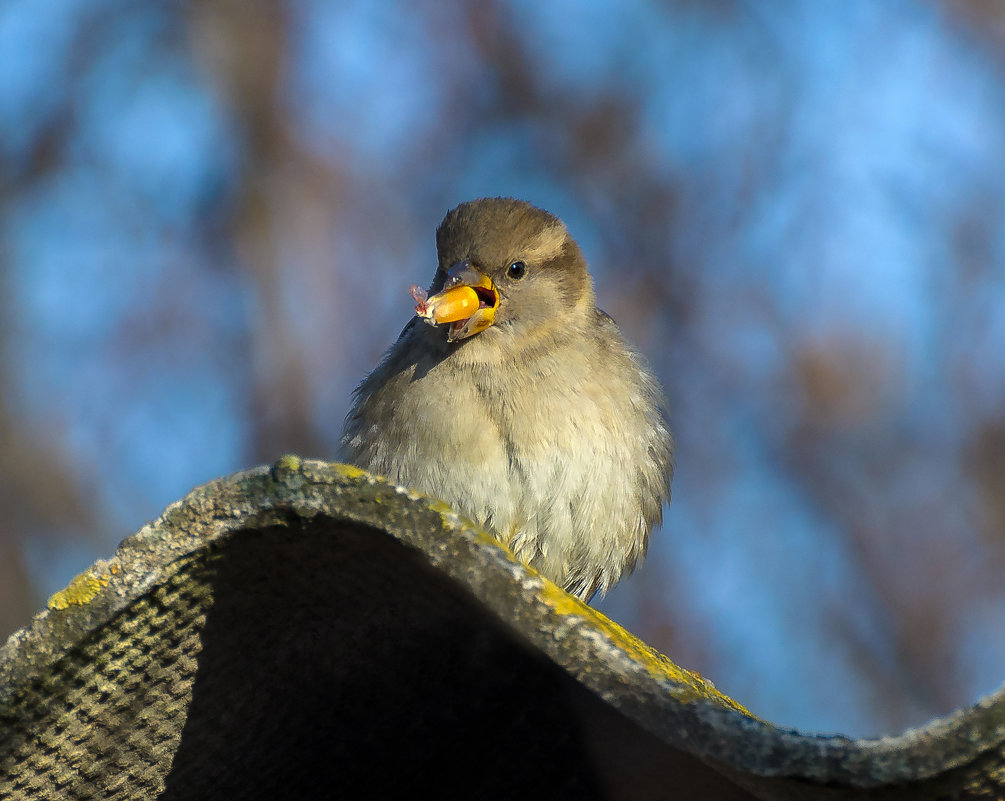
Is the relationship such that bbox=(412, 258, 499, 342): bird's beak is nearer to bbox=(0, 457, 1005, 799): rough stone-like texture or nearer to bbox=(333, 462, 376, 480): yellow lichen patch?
bbox=(0, 457, 1005, 799): rough stone-like texture

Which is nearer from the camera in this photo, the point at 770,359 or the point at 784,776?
the point at 784,776

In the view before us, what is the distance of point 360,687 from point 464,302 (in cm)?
179

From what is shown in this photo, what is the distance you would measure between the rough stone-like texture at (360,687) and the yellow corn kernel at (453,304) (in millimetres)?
1532

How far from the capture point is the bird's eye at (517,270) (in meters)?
3.71

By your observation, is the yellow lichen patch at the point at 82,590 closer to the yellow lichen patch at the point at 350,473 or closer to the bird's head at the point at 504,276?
the yellow lichen patch at the point at 350,473

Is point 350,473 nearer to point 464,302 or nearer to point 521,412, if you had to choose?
point 521,412

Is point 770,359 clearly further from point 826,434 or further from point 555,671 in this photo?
point 555,671

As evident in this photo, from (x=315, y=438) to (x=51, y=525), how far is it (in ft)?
4.19

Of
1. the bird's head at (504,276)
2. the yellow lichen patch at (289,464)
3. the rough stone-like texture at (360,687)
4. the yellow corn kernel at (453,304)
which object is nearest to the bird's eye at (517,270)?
the bird's head at (504,276)

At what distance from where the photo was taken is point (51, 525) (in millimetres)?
5926

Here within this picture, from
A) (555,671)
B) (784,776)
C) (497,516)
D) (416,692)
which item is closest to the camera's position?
(784,776)

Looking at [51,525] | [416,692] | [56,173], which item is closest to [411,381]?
[416,692]

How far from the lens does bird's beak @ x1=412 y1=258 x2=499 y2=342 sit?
346 centimetres

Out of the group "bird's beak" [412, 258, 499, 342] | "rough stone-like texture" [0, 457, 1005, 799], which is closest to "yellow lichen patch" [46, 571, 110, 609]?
"rough stone-like texture" [0, 457, 1005, 799]
